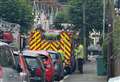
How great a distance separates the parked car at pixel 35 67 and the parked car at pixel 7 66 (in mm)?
5479

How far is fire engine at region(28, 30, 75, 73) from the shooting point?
101ft

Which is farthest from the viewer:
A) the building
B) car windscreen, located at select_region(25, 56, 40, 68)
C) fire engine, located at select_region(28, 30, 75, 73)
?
the building

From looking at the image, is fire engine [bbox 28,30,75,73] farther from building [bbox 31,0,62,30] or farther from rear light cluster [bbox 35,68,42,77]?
Answer: building [bbox 31,0,62,30]

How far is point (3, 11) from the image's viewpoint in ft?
170

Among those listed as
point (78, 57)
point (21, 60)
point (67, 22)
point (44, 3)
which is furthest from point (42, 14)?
point (21, 60)

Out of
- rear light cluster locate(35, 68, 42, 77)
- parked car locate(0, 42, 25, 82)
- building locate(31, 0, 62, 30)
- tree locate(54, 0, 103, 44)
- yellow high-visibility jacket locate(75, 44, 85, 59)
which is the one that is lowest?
building locate(31, 0, 62, 30)

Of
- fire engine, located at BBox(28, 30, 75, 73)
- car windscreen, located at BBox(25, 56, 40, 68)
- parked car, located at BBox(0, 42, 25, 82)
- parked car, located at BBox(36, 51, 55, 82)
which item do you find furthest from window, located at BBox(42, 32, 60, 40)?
parked car, located at BBox(0, 42, 25, 82)

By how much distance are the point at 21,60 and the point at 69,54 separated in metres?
19.5

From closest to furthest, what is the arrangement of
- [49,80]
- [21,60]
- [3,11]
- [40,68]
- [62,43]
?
[21,60] < [40,68] < [49,80] < [62,43] < [3,11]

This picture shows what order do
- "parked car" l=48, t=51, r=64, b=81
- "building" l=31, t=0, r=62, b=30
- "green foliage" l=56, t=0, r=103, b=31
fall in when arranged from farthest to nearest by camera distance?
1. "building" l=31, t=0, r=62, b=30
2. "green foliage" l=56, t=0, r=103, b=31
3. "parked car" l=48, t=51, r=64, b=81

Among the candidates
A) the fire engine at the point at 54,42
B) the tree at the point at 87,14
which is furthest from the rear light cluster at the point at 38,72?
the tree at the point at 87,14

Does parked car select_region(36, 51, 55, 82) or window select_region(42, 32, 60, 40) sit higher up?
parked car select_region(36, 51, 55, 82)

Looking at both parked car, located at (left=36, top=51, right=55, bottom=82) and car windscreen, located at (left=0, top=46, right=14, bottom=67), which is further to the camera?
parked car, located at (left=36, top=51, right=55, bottom=82)

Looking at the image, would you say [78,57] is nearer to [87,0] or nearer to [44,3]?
[87,0]
